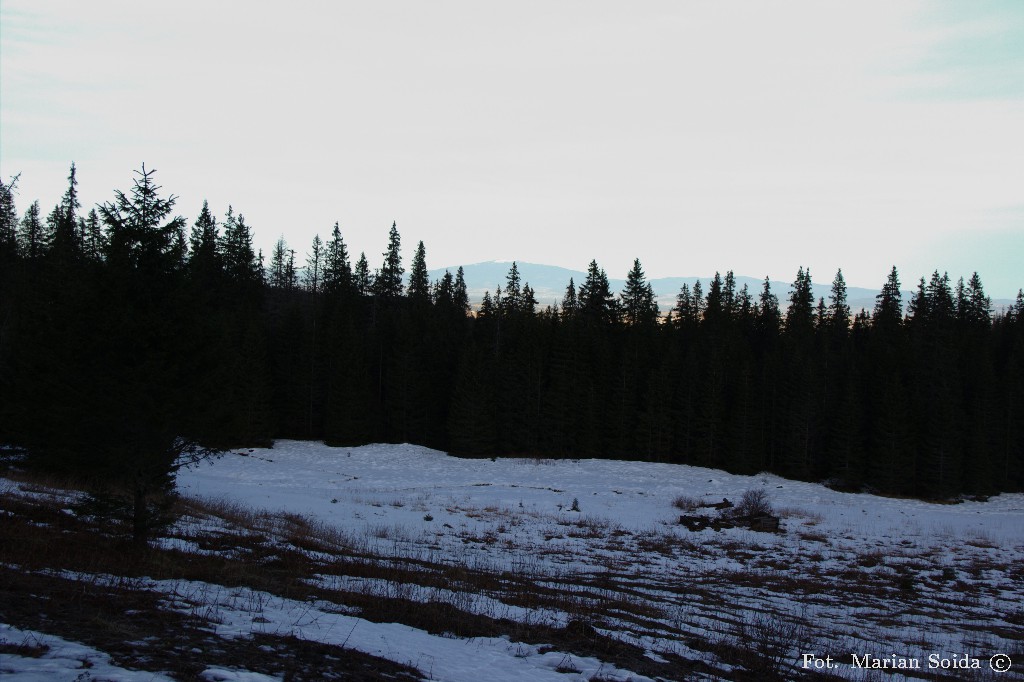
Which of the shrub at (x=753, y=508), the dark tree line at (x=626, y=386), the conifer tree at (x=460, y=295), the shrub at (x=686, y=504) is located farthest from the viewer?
the conifer tree at (x=460, y=295)

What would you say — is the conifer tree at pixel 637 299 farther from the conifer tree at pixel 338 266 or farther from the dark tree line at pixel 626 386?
the conifer tree at pixel 338 266

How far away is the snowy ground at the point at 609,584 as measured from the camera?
8.41 m

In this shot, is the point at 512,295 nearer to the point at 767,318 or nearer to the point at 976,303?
the point at 767,318

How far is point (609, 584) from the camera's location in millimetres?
16047

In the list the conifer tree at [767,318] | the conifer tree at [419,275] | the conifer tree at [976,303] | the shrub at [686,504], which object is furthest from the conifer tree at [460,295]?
the conifer tree at [976,303]

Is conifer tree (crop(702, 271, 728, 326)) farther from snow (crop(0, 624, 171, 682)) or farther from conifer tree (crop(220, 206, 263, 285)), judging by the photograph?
snow (crop(0, 624, 171, 682))

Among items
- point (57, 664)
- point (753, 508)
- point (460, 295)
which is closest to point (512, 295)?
point (460, 295)

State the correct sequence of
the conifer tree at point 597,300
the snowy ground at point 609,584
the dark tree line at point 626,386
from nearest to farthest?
the snowy ground at point 609,584 < the dark tree line at point 626,386 < the conifer tree at point 597,300

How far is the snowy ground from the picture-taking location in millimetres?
8406

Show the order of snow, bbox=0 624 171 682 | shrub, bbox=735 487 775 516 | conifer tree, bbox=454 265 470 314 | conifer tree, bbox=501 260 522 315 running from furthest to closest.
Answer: conifer tree, bbox=454 265 470 314
conifer tree, bbox=501 260 522 315
shrub, bbox=735 487 775 516
snow, bbox=0 624 171 682

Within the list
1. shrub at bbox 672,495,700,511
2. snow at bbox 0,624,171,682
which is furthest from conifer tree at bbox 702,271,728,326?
snow at bbox 0,624,171,682

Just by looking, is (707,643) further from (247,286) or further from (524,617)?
(247,286)

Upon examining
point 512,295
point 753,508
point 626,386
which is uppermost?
point 512,295

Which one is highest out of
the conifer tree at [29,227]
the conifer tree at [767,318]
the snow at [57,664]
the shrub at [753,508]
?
the conifer tree at [29,227]
